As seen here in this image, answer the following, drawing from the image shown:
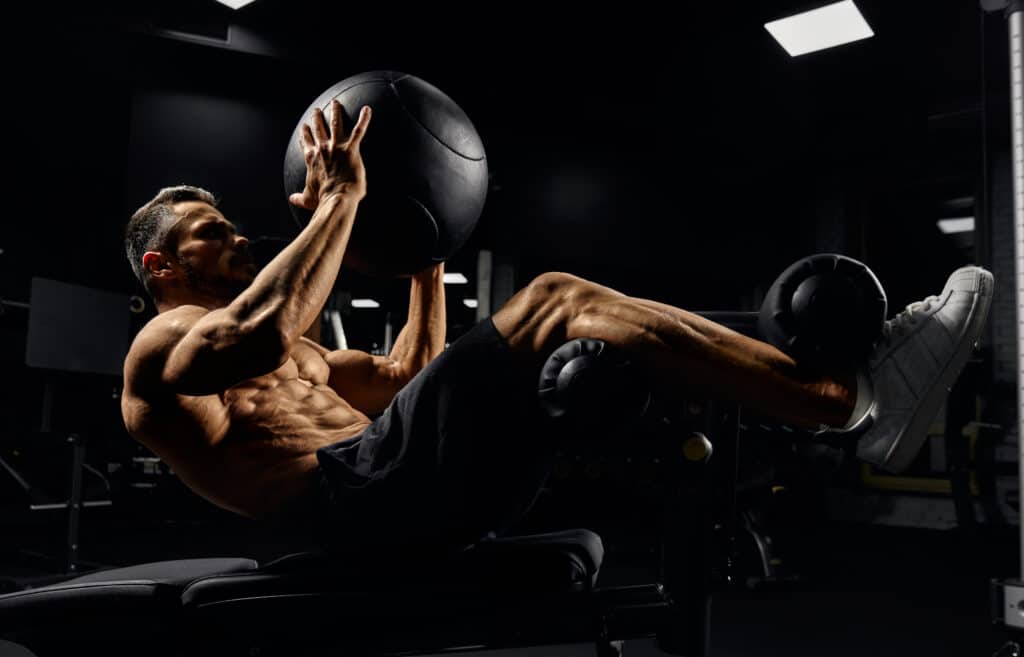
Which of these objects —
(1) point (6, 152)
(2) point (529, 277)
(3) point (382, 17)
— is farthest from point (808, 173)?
(1) point (6, 152)

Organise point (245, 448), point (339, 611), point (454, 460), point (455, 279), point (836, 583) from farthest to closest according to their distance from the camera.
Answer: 1. point (455, 279)
2. point (836, 583)
3. point (245, 448)
4. point (454, 460)
5. point (339, 611)

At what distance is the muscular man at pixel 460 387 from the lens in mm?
1231

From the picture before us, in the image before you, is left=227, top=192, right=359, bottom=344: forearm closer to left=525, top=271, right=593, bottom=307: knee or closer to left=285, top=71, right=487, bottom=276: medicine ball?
left=285, top=71, right=487, bottom=276: medicine ball

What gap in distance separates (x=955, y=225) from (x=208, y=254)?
284 inches

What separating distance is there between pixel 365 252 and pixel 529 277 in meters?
4.86

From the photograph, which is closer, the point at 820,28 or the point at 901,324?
the point at 901,324

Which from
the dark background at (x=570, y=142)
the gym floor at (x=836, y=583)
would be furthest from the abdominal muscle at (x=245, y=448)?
the dark background at (x=570, y=142)

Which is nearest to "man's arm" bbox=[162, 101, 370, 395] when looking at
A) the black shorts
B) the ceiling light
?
the black shorts

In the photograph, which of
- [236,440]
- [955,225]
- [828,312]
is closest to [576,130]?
[955,225]

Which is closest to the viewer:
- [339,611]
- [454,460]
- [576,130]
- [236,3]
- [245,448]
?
[339,611]

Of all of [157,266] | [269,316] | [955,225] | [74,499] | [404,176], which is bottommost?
[74,499]

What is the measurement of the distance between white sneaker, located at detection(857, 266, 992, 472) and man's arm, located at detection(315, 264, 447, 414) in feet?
3.35

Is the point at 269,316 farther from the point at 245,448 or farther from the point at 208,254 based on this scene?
the point at 208,254

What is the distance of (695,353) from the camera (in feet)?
4.06
